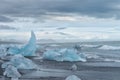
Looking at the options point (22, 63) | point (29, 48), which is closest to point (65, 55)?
point (29, 48)

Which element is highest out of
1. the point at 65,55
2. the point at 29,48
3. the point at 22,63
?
the point at 22,63

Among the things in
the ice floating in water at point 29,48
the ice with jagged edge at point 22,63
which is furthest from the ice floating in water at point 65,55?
the ice with jagged edge at point 22,63

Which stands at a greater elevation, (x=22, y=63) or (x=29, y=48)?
(x=22, y=63)

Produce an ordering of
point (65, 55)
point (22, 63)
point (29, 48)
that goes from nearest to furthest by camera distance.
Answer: point (22, 63)
point (65, 55)
point (29, 48)

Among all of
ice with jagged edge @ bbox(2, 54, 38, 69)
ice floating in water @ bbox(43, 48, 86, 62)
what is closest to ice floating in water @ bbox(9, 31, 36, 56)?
ice floating in water @ bbox(43, 48, 86, 62)

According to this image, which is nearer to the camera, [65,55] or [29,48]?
[65,55]

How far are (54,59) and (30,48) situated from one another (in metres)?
4.03

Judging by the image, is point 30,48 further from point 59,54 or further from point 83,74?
point 83,74

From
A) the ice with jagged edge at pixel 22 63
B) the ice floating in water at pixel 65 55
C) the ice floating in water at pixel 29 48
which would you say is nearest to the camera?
the ice with jagged edge at pixel 22 63

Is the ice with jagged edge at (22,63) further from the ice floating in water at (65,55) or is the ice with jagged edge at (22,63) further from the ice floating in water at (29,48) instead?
the ice floating in water at (29,48)

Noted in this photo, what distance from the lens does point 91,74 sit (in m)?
29.7

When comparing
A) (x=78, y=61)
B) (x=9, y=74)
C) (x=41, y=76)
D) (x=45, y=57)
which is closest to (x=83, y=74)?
(x=41, y=76)

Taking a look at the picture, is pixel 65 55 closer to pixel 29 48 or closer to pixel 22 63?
pixel 29 48

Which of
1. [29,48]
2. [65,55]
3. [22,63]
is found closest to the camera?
[22,63]
